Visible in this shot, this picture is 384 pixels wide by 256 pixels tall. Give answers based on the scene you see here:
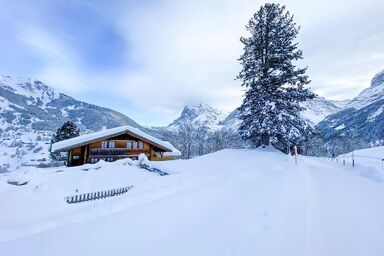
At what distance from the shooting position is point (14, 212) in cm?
866

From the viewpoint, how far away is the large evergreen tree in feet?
67.5

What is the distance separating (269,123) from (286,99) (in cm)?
349

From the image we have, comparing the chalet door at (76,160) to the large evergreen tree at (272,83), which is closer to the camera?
the large evergreen tree at (272,83)

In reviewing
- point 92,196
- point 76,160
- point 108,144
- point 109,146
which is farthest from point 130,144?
point 92,196

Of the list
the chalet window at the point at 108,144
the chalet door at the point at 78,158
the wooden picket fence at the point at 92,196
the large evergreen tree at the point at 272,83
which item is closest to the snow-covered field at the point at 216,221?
the wooden picket fence at the point at 92,196

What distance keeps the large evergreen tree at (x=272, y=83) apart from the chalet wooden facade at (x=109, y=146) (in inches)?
486

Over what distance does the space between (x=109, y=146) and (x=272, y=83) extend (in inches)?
759

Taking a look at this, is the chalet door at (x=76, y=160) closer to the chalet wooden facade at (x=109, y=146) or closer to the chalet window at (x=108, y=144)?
the chalet wooden facade at (x=109, y=146)

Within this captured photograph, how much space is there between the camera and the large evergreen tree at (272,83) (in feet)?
67.5

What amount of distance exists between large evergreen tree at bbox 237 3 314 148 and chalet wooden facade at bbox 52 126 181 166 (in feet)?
40.5

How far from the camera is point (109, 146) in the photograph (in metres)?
26.2

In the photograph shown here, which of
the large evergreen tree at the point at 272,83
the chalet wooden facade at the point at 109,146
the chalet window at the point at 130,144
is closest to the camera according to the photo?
the large evergreen tree at the point at 272,83

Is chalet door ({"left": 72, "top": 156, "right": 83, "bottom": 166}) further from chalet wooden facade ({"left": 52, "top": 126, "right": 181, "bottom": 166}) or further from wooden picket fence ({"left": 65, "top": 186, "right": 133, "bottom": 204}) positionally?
wooden picket fence ({"left": 65, "top": 186, "right": 133, "bottom": 204})

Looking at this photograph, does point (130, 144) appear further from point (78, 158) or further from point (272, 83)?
point (272, 83)
